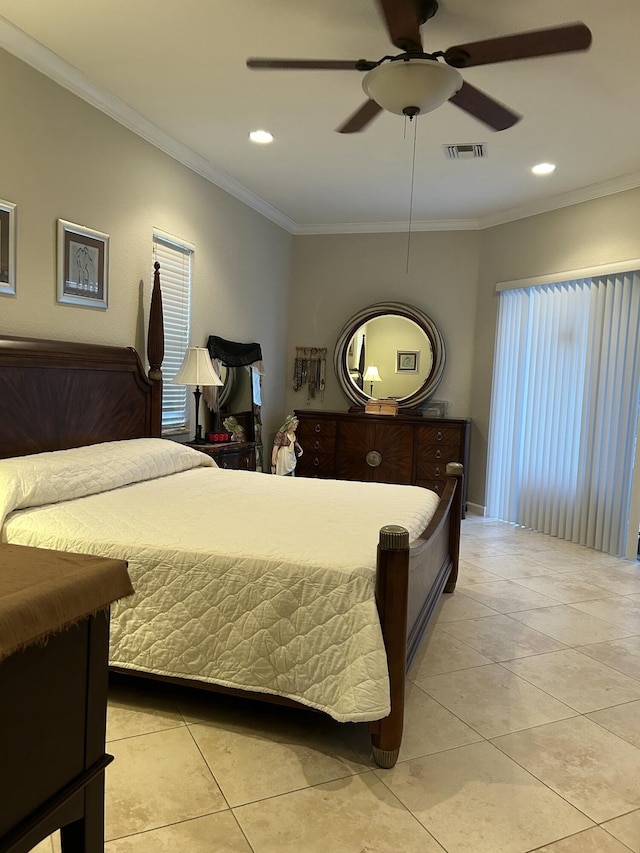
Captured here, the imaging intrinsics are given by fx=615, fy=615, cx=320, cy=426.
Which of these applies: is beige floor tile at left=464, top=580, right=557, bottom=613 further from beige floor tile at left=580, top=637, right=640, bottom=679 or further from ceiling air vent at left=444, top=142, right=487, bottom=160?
ceiling air vent at left=444, top=142, right=487, bottom=160

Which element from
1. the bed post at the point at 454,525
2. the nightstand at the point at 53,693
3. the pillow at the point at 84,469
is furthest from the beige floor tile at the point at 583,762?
the pillow at the point at 84,469

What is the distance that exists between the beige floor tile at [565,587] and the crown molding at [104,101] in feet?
11.6

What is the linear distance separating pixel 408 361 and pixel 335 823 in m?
4.63

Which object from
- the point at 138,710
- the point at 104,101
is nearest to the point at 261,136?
the point at 104,101

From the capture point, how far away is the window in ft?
13.5

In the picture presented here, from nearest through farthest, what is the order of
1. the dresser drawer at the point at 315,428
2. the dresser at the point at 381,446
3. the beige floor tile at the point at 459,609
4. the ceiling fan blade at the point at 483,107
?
1. the ceiling fan blade at the point at 483,107
2. the beige floor tile at the point at 459,609
3. the dresser at the point at 381,446
4. the dresser drawer at the point at 315,428

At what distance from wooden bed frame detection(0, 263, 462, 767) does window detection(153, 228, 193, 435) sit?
11.6 inches

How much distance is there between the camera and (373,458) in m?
5.65

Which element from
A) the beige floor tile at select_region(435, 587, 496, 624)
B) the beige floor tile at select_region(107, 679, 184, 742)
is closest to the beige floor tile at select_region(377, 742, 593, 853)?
the beige floor tile at select_region(107, 679, 184, 742)

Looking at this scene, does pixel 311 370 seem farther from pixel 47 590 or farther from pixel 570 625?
pixel 47 590

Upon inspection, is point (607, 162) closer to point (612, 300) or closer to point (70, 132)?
point (612, 300)

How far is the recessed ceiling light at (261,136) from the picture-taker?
12.6ft

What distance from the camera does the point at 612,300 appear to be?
452 centimetres

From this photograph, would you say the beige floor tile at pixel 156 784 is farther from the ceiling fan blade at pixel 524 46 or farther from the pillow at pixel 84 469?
the ceiling fan blade at pixel 524 46
